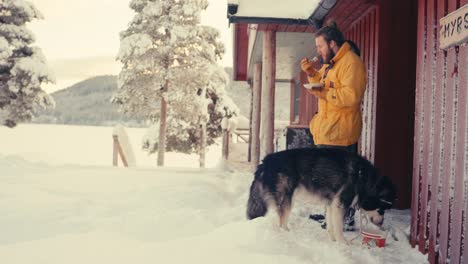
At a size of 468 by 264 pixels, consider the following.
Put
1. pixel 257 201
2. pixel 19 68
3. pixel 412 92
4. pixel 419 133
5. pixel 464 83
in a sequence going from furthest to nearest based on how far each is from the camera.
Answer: pixel 19 68 → pixel 412 92 → pixel 257 201 → pixel 419 133 → pixel 464 83

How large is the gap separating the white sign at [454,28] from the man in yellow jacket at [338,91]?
731 millimetres

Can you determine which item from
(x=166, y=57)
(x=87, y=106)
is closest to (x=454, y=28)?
(x=166, y=57)

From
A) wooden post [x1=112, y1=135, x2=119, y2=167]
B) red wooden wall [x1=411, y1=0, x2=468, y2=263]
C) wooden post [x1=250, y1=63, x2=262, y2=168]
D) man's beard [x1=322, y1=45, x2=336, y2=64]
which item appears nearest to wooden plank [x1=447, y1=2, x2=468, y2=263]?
red wooden wall [x1=411, y1=0, x2=468, y2=263]

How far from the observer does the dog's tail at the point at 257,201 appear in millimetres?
3969

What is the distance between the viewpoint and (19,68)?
1702 cm

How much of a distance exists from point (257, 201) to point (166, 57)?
54.2 ft

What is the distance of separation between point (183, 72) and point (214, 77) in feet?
6.06

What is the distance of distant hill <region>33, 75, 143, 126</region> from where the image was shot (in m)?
99.9

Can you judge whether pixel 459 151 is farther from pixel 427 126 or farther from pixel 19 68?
pixel 19 68

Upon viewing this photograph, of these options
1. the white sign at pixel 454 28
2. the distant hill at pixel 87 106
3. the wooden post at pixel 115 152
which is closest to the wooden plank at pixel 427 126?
the white sign at pixel 454 28

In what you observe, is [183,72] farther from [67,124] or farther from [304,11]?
[67,124]

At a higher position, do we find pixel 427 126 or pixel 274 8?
pixel 274 8

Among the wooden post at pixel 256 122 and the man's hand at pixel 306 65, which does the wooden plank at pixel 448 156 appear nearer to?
the man's hand at pixel 306 65

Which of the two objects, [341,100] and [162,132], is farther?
[162,132]
